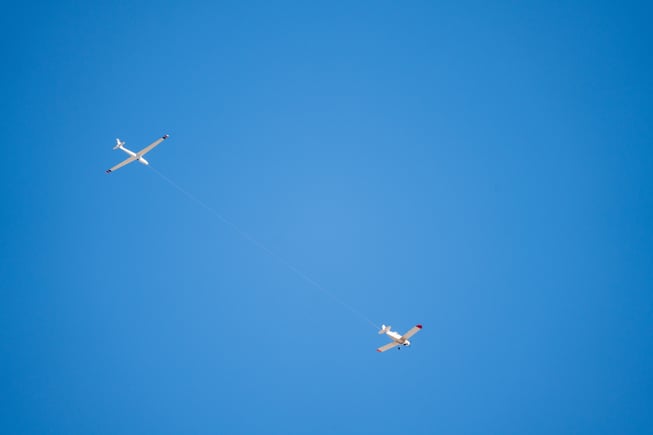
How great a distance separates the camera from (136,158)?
150ft

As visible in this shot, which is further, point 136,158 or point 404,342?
point 136,158

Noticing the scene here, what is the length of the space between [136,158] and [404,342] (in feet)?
103

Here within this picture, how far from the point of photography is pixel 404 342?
39.5 metres
